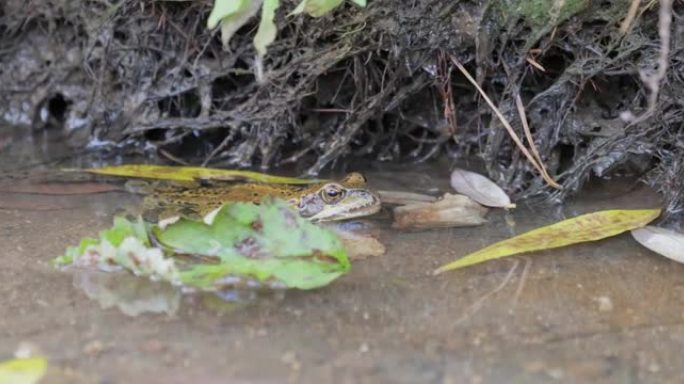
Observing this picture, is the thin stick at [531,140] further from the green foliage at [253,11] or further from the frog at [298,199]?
the green foliage at [253,11]

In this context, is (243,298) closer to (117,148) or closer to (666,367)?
(666,367)

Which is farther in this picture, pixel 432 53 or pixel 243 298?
pixel 432 53

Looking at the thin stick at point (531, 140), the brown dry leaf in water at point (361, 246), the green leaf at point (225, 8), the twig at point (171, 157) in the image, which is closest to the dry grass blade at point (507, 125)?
the thin stick at point (531, 140)

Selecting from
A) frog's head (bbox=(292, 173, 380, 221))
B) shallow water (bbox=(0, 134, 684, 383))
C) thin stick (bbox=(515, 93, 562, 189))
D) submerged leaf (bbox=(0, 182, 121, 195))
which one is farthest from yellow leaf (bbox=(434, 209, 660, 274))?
submerged leaf (bbox=(0, 182, 121, 195))

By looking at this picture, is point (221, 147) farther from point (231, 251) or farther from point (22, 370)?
point (22, 370)

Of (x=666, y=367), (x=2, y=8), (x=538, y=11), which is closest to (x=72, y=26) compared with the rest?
(x=2, y=8)

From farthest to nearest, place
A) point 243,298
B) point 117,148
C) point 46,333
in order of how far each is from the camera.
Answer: point 117,148 → point 243,298 → point 46,333
